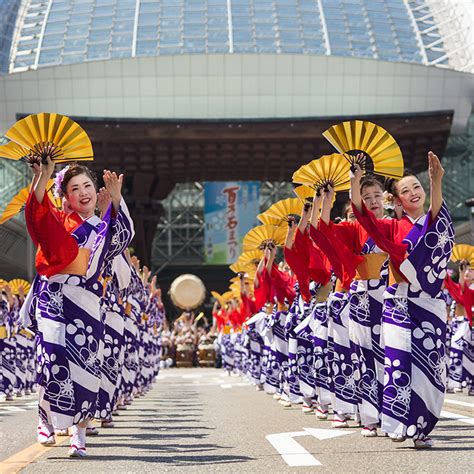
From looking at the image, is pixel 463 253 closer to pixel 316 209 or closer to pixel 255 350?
pixel 255 350

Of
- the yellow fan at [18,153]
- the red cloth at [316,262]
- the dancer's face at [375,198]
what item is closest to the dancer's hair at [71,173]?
the yellow fan at [18,153]

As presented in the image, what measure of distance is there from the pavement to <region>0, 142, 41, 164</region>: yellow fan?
6.04 ft

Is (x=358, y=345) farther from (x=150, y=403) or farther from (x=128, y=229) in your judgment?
(x=150, y=403)

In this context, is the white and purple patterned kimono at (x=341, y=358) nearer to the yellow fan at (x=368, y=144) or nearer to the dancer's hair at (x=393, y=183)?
the dancer's hair at (x=393, y=183)

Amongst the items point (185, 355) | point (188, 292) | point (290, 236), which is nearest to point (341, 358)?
point (290, 236)

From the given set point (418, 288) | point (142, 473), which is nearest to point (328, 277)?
point (418, 288)

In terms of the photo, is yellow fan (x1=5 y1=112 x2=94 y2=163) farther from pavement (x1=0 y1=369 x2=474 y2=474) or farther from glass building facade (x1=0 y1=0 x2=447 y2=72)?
glass building facade (x1=0 y1=0 x2=447 y2=72)

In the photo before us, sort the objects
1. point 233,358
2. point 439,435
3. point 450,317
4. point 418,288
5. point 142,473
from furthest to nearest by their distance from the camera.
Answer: point 233,358 < point 450,317 < point 439,435 < point 418,288 < point 142,473

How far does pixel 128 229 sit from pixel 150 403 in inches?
277

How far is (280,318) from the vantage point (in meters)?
12.1

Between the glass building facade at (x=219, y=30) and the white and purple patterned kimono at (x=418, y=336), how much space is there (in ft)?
125

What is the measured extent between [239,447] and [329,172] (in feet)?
8.47

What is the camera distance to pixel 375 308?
7266 mm

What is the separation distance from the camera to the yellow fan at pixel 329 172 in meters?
7.84
